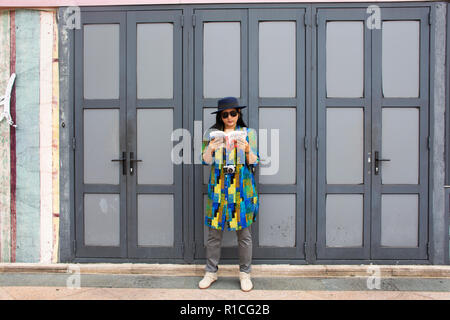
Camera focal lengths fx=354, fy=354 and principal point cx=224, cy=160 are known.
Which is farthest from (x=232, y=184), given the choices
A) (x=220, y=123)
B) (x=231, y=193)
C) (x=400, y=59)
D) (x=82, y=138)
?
(x=400, y=59)

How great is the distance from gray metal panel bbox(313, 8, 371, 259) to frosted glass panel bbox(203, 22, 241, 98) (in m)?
0.96

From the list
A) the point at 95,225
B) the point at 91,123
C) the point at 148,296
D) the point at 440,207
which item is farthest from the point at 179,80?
the point at 440,207

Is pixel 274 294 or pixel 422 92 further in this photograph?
pixel 422 92

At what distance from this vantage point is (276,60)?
4258 millimetres

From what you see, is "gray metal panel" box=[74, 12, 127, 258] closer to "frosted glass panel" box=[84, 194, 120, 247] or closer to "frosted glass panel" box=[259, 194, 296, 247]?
"frosted glass panel" box=[84, 194, 120, 247]

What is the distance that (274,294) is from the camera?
3693 mm

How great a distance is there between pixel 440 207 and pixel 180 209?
3.13 m

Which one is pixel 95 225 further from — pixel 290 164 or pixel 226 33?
pixel 226 33

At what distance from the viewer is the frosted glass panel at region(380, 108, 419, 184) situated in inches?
168

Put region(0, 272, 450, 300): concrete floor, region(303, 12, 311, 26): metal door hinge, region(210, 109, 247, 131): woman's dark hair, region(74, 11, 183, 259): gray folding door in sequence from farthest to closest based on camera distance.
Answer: region(74, 11, 183, 259): gray folding door → region(303, 12, 311, 26): metal door hinge → region(210, 109, 247, 131): woman's dark hair → region(0, 272, 450, 300): concrete floor

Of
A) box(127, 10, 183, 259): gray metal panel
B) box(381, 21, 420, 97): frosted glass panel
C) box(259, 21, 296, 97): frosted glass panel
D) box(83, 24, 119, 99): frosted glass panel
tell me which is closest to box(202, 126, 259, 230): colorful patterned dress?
box(127, 10, 183, 259): gray metal panel

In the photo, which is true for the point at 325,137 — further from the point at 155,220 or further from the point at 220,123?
the point at 155,220

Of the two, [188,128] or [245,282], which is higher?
[188,128]

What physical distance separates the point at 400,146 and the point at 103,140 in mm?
3623
